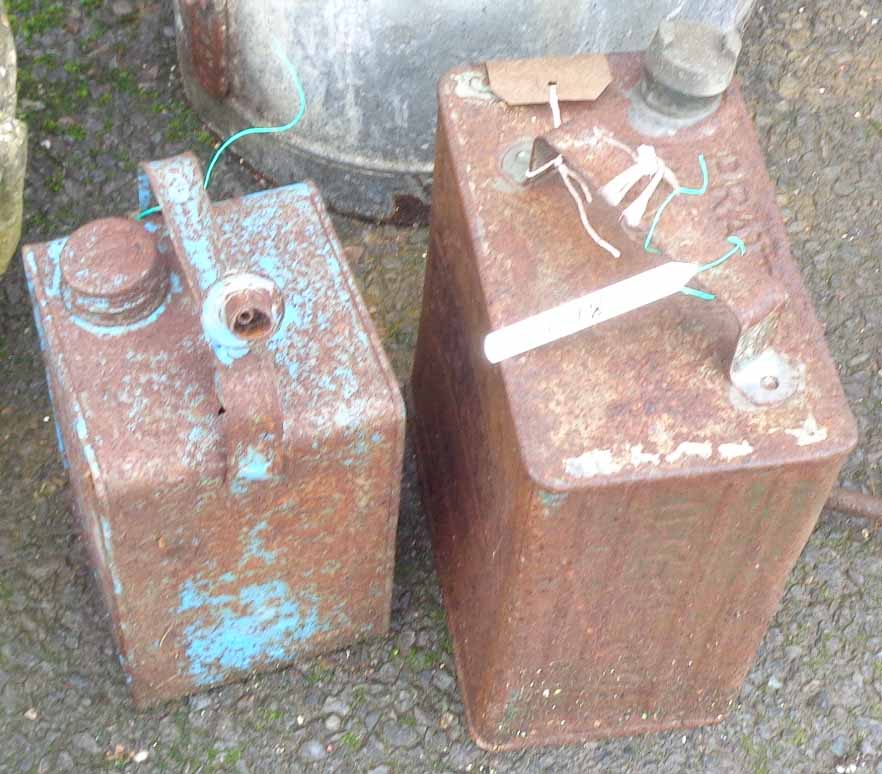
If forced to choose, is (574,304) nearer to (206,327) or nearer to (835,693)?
(206,327)

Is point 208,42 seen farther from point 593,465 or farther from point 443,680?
point 593,465

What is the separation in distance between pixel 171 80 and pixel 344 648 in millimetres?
1512

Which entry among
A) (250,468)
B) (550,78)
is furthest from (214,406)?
(550,78)

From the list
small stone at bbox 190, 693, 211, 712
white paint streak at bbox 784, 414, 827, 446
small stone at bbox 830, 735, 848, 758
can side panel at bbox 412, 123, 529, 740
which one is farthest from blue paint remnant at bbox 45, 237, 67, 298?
small stone at bbox 830, 735, 848, 758

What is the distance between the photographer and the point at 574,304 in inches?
59.9

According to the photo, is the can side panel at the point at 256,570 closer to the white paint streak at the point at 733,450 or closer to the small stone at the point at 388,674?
the small stone at the point at 388,674

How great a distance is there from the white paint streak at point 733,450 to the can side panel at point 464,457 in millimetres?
241

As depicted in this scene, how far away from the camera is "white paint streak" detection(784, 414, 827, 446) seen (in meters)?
1.49

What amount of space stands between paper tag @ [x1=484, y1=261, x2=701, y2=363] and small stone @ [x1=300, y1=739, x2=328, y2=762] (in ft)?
2.88

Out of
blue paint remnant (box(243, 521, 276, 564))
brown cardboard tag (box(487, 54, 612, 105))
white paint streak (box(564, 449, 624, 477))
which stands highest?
brown cardboard tag (box(487, 54, 612, 105))

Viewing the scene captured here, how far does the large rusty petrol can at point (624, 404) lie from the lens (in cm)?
150

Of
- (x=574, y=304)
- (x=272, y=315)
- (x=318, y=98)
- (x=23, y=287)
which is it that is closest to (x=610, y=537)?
(x=574, y=304)

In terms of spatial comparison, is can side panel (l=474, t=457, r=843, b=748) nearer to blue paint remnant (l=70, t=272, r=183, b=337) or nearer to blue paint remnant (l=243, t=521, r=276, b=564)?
blue paint remnant (l=243, t=521, r=276, b=564)

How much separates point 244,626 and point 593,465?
0.75 m
